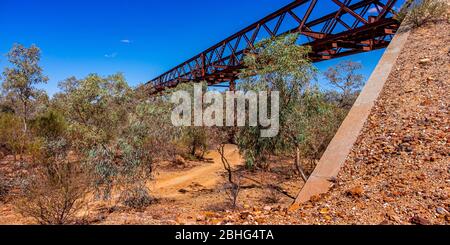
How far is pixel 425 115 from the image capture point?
6.19 metres

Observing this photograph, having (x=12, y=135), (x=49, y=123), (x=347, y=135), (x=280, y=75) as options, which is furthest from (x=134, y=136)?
(x=49, y=123)

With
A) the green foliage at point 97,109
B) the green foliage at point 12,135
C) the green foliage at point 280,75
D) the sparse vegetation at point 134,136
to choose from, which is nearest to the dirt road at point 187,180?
the sparse vegetation at point 134,136

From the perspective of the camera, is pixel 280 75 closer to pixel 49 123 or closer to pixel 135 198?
pixel 135 198

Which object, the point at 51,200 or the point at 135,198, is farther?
the point at 135,198

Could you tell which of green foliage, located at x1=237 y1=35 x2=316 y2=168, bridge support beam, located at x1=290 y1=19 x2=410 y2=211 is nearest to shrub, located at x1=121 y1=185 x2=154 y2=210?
green foliage, located at x1=237 y1=35 x2=316 y2=168

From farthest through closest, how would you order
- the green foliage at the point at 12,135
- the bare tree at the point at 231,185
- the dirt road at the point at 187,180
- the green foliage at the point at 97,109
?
the green foliage at the point at 12,135 < the dirt road at the point at 187,180 < the green foliage at the point at 97,109 < the bare tree at the point at 231,185

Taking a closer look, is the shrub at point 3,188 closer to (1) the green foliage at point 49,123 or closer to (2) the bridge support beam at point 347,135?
(1) the green foliage at point 49,123

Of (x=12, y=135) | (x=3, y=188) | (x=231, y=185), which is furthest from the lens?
(x=12, y=135)

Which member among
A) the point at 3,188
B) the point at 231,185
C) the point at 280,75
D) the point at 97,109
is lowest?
the point at 3,188

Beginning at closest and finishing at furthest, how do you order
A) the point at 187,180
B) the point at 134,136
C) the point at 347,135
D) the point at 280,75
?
1. the point at 347,135
2. the point at 280,75
3. the point at 134,136
4. the point at 187,180

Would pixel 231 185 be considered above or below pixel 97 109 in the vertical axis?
below

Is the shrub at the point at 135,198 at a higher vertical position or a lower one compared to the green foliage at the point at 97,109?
lower

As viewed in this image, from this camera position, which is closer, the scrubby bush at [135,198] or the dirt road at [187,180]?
the scrubby bush at [135,198]
